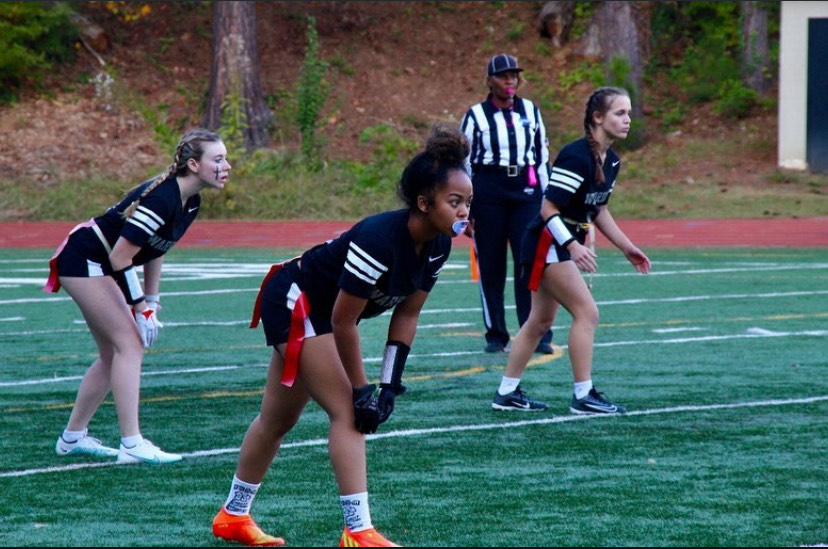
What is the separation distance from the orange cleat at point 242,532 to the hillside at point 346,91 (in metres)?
19.0

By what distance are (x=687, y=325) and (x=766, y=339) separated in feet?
3.29

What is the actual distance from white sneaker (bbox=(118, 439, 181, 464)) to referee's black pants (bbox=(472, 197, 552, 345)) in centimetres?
401

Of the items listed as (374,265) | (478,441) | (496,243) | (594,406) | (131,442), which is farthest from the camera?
(496,243)

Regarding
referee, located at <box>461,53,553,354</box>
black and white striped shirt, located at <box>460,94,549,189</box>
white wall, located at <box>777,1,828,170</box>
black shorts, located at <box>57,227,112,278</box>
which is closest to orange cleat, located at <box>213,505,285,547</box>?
black shorts, located at <box>57,227,112,278</box>

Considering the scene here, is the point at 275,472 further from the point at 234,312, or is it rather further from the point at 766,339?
the point at 234,312

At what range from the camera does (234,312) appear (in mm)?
12688

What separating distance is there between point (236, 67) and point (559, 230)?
801 inches

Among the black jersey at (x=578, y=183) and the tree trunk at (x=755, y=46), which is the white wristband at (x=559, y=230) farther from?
the tree trunk at (x=755, y=46)

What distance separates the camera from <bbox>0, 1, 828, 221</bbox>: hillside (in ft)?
87.6

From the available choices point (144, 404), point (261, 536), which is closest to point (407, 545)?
point (261, 536)

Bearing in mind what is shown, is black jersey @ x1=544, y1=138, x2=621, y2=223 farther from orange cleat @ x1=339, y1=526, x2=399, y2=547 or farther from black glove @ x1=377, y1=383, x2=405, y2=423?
orange cleat @ x1=339, y1=526, x2=399, y2=547

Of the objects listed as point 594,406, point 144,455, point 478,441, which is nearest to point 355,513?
point 144,455

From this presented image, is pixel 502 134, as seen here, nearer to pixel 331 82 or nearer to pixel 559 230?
pixel 559 230

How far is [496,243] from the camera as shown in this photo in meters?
10.2
